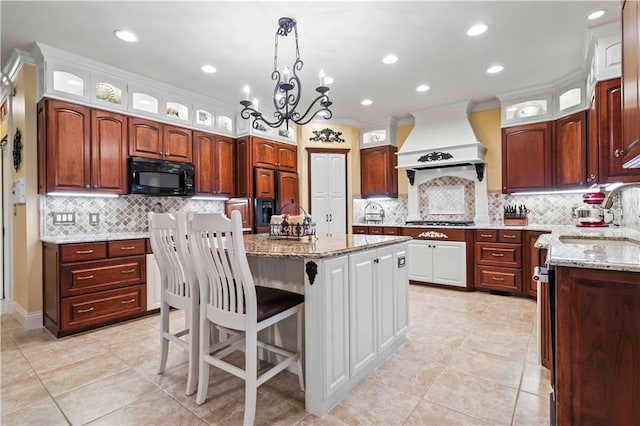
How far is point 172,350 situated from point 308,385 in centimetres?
147

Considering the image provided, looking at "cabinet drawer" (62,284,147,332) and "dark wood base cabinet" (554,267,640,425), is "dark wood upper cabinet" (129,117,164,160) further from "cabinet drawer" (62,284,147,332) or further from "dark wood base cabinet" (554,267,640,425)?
"dark wood base cabinet" (554,267,640,425)

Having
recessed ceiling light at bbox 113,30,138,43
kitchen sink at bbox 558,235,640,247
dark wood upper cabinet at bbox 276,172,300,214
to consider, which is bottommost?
kitchen sink at bbox 558,235,640,247

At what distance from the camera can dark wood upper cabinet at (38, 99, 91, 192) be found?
3.19 metres

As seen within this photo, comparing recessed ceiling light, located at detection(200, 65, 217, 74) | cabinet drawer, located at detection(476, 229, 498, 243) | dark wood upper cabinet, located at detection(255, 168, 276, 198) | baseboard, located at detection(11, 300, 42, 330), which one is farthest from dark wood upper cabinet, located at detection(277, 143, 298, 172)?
baseboard, located at detection(11, 300, 42, 330)

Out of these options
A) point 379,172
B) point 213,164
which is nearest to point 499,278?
point 379,172

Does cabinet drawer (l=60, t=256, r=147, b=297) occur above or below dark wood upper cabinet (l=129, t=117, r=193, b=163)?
below

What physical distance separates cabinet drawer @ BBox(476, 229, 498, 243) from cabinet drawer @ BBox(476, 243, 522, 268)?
0.18ft

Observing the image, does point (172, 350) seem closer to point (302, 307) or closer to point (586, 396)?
point (302, 307)

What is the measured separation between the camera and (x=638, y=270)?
1181 mm

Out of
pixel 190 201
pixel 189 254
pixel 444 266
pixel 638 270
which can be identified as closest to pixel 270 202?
pixel 190 201

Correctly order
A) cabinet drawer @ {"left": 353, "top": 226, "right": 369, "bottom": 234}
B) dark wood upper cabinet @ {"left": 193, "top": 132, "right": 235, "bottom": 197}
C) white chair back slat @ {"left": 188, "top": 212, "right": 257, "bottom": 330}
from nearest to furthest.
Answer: white chair back slat @ {"left": 188, "top": 212, "right": 257, "bottom": 330}
dark wood upper cabinet @ {"left": 193, "top": 132, "right": 235, "bottom": 197}
cabinet drawer @ {"left": 353, "top": 226, "right": 369, "bottom": 234}

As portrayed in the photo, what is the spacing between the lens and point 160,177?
3.97m

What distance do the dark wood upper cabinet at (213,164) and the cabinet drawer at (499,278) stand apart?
379 centimetres

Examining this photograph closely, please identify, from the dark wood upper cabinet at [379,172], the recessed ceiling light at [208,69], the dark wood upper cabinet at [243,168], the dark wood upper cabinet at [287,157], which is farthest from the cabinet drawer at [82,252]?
the dark wood upper cabinet at [379,172]
